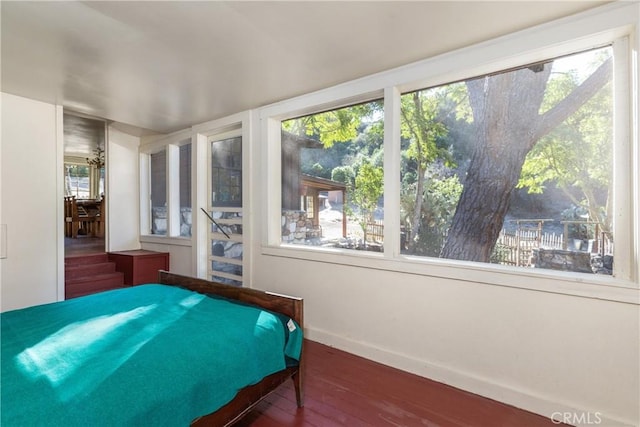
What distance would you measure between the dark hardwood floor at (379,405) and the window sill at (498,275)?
762 mm

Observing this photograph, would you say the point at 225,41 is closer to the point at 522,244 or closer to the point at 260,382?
the point at 260,382

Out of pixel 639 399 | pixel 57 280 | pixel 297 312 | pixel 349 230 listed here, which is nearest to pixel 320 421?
pixel 297 312

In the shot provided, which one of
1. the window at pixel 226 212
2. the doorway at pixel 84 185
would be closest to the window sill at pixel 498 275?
the window at pixel 226 212

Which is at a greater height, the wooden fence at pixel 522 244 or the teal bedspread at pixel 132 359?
the wooden fence at pixel 522 244

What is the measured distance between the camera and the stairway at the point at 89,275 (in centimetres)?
355

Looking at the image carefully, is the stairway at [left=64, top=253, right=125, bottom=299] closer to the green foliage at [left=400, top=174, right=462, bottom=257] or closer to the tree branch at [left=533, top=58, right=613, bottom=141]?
the green foliage at [left=400, top=174, right=462, bottom=257]

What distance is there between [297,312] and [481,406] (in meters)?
1.30

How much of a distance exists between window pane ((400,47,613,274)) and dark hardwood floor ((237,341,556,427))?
922 millimetres

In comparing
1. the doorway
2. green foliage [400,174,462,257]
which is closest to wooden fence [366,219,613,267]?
green foliage [400,174,462,257]

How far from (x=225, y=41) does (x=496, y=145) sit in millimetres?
1970

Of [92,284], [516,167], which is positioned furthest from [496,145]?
[92,284]

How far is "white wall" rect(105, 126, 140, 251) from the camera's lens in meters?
4.32

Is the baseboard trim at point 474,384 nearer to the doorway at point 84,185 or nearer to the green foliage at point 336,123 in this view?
the green foliage at point 336,123

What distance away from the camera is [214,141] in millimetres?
3873
